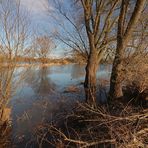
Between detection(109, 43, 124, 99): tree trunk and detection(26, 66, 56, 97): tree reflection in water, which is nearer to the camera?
detection(109, 43, 124, 99): tree trunk

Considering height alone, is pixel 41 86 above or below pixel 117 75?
below

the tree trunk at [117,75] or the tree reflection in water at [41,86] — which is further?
the tree reflection in water at [41,86]

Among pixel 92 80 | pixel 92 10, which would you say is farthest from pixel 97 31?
pixel 92 80

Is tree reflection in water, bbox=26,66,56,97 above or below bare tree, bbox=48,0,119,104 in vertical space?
below

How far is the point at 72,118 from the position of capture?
7.05 m

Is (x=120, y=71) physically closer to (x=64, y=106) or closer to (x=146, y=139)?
(x=64, y=106)

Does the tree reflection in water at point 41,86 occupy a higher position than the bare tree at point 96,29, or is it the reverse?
the bare tree at point 96,29

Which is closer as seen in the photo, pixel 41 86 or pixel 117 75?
pixel 117 75

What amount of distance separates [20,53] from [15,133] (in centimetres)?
268

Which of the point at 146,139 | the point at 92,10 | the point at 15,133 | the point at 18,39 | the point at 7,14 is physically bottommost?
the point at 15,133

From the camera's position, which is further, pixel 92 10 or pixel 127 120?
pixel 92 10

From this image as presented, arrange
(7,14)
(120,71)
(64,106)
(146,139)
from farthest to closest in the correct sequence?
(64,106) → (120,71) → (7,14) → (146,139)

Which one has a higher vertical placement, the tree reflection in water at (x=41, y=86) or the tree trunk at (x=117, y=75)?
the tree trunk at (x=117, y=75)

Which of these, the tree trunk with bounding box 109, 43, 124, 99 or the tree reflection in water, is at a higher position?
the tree trunk with bounding box 109, 43, 124, 99
